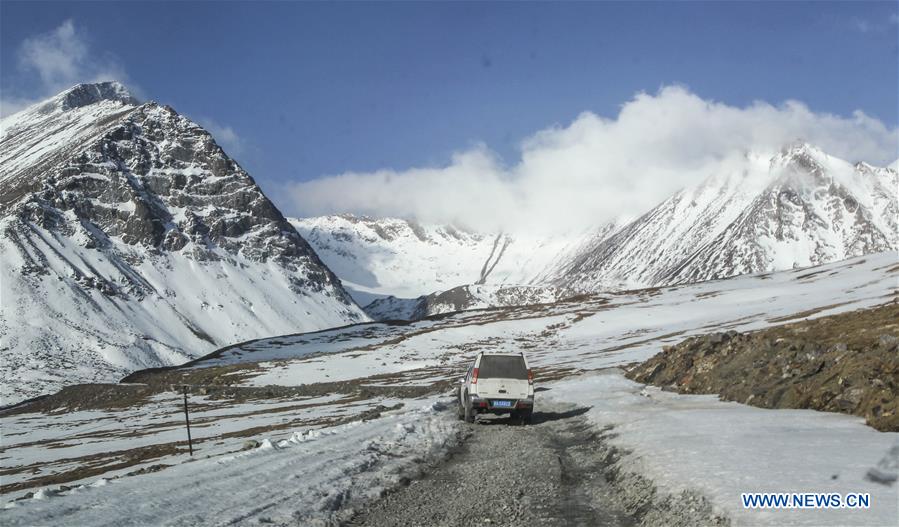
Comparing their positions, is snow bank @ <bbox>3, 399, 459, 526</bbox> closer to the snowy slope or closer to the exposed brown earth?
the snowy slope

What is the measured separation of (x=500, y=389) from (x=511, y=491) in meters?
11.7

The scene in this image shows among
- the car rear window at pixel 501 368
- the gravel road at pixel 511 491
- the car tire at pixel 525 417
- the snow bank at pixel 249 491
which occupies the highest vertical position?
the car rear window at pixel 501 368

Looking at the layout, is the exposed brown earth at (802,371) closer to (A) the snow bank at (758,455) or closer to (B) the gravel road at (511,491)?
(A) the snow bank at (758,455)

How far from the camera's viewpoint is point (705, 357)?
116ft

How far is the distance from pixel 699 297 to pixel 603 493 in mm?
162603

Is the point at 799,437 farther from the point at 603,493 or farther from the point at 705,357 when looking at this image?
the point at 705,357

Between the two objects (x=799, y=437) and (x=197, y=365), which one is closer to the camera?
(x=799, y=437)

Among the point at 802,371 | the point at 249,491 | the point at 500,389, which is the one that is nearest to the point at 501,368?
the point at 500,389

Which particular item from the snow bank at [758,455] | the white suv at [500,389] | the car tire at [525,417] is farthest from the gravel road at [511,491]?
the car tire at [525,417]

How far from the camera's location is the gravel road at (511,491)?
1041 centimetres

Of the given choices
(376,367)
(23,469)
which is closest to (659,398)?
(23,469)

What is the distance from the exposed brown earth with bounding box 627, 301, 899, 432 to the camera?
17.4 m

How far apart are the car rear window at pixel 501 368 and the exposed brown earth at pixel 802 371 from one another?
839 centimetres

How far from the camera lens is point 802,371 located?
23094mm
